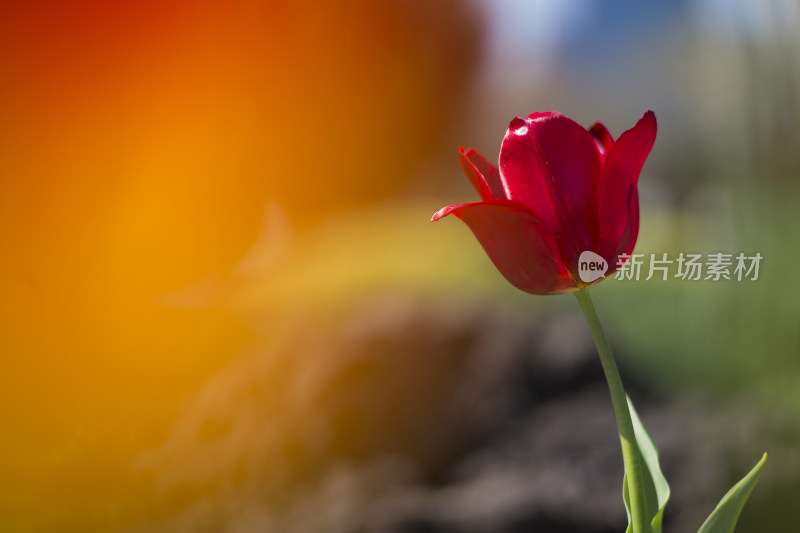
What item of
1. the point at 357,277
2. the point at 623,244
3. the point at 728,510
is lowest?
the point at 728,510

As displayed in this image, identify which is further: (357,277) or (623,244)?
(357,277)

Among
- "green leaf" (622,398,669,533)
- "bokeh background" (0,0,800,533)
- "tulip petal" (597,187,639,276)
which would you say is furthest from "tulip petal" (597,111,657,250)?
"bokeh background" (0,0,800,533)

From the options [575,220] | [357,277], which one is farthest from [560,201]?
[357,277]

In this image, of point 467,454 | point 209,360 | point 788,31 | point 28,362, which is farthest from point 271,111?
point 788,31

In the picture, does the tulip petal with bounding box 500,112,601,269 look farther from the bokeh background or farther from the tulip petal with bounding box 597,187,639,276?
the bokeh background

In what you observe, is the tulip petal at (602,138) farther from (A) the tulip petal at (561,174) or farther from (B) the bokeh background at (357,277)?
(B) the bokeh background at (357,277)

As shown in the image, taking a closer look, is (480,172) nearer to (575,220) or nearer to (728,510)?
(575,220)

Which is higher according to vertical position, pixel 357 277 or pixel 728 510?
pixel 357 277
